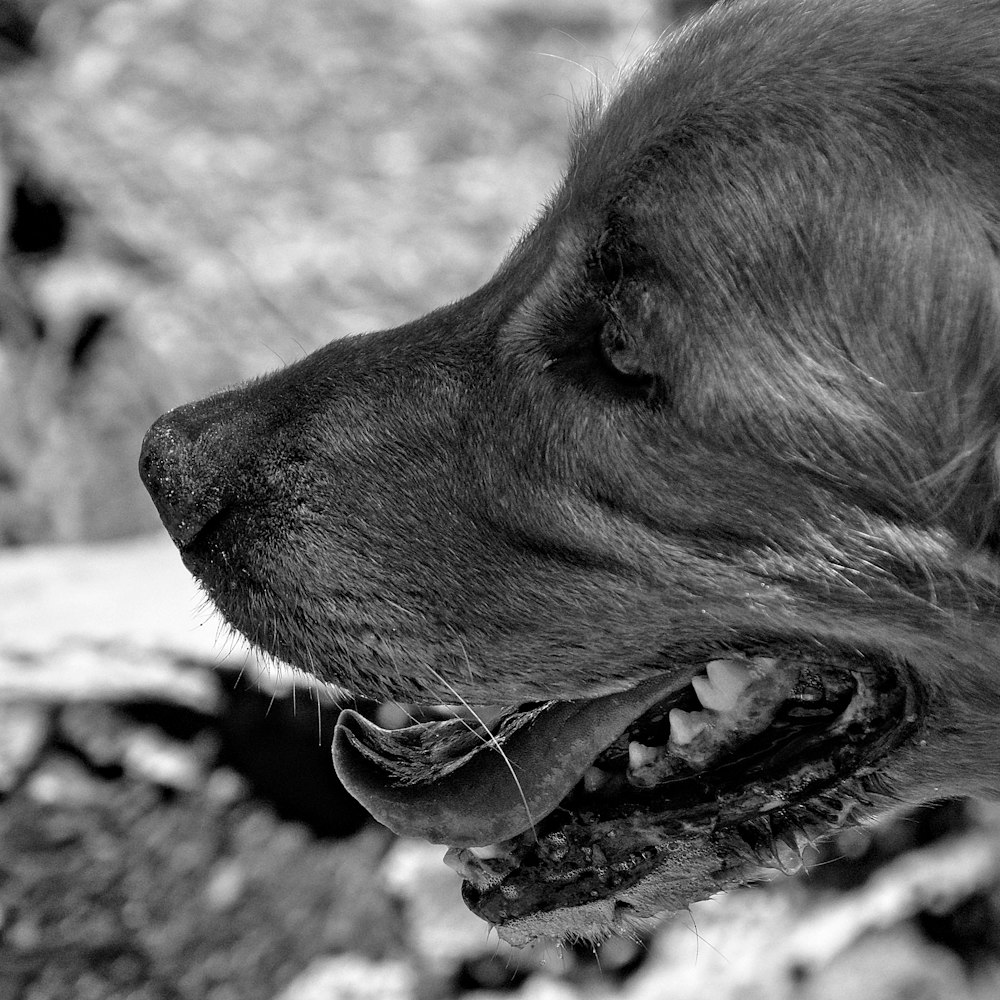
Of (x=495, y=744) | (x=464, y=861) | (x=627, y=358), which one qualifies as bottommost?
(x=464, y=861)

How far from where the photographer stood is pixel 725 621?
8.13 ft

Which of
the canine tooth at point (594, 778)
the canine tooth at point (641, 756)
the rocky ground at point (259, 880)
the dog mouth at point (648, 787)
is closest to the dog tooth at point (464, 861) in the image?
the dog mouth at point (648, 787)

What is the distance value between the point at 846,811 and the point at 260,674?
2130 millimetres

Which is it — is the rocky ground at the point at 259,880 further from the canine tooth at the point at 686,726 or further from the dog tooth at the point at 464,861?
the canine tooth at the point at 686,726

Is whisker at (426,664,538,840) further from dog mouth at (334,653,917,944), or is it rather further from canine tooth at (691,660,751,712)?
canine tooth at (691,660,751,712)

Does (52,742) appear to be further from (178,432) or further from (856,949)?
(856,949)

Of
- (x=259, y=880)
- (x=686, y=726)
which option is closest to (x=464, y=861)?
(x=686, y=726)

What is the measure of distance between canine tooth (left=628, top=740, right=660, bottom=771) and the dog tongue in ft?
0.16

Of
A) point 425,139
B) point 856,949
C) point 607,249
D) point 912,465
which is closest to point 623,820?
point 912,465

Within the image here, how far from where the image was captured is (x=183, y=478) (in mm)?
2662

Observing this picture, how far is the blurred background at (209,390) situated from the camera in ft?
12.8

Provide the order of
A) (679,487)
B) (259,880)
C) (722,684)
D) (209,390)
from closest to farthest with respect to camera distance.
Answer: (679,487), (722,684), (259,880), (209,390)

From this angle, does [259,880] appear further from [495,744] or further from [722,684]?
[722,684]

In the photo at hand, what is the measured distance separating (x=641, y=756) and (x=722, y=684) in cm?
23
